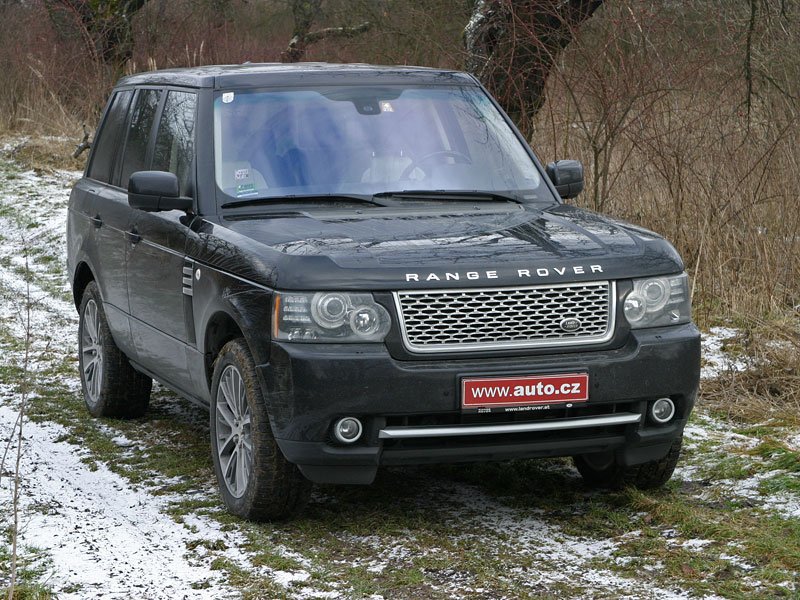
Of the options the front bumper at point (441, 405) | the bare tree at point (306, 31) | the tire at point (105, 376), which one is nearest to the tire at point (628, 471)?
the front bumper at point (441, 405)

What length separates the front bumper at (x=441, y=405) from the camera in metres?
4.82

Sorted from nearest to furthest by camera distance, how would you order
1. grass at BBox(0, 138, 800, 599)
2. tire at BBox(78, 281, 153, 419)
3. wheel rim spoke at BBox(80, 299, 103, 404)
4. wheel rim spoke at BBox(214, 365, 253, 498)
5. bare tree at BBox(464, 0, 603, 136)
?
grass at BBox(0, 138, 800, 599), wheel rim spoke at BBox(214, 365, 253, 498), tire at BBox(78, 281, 153, 419), wheel rim spoke at BBox(80, 299, 103, 404), bare tree at BBox(464, 0, 603, 136)

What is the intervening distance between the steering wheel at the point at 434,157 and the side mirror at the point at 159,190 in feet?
3.24

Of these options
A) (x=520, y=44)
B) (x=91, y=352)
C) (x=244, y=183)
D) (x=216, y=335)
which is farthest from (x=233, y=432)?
(x=520, y=44)

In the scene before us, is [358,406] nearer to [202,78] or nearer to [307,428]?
[307,428]

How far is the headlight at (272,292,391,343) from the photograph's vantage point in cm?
484

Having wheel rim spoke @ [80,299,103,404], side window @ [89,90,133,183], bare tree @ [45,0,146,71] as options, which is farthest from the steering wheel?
bare tree @ [45,0,146,71]

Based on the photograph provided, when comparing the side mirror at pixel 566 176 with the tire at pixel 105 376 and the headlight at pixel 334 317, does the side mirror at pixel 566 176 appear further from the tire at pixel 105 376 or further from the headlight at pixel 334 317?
the tire at pixel 105 376

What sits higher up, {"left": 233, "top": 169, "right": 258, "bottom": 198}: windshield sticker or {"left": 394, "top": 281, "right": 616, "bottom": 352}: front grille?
{"left": 233, "top": 169, "right": 258, "bottom": 198}: windshield sticker

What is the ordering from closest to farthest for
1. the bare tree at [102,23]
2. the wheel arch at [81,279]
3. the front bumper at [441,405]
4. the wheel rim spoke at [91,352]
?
the front bumper at [441,405] → the wheel rim spoke at [91,352] → the wheel arch at [81,279] → the bare tree at [102,23]

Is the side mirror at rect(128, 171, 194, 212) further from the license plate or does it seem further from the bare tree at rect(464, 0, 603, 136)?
the bare tree at rect(464, 0, 603, 136)

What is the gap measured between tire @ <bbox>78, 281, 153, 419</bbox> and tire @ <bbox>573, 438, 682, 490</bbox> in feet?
8.95

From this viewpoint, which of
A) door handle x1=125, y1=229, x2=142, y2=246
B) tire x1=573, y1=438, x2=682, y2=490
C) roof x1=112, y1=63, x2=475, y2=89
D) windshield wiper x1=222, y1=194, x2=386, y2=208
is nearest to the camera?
tire x1=573, y1=438, x2=682, y2=490

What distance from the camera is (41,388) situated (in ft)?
27.5
